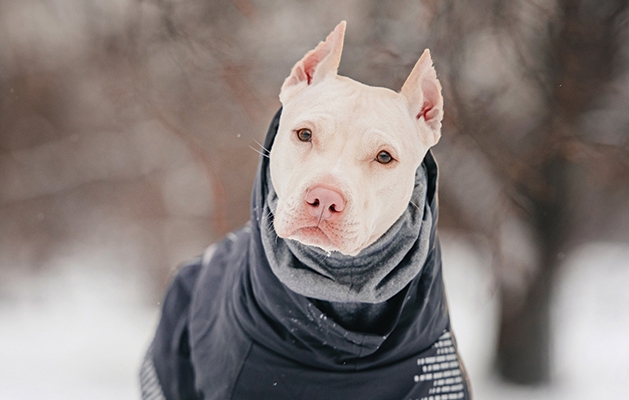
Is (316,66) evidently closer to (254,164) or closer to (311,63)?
(311,63)

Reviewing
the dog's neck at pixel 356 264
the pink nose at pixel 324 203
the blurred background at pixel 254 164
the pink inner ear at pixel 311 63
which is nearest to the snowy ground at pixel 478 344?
the blurred background at pixel 254 164

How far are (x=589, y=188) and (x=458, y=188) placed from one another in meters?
0.50

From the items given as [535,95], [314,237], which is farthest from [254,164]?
[314,237]

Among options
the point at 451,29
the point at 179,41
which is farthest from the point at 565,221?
the point at 179,41

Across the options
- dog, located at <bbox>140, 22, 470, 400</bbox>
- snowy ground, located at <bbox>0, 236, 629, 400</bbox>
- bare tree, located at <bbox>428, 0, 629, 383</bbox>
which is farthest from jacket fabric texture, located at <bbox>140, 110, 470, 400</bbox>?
snowy ground, located at <bbox>0, 236, 629, 400</bbox>

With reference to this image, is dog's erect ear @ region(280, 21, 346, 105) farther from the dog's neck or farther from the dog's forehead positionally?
the dog's neck

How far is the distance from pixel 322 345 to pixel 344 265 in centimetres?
20

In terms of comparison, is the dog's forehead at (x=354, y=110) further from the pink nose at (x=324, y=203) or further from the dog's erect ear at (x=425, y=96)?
the pink nose at (x=324, y=203)

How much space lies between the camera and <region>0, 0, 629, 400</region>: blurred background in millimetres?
2270

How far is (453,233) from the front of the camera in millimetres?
2541

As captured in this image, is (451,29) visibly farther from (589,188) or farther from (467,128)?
(589,188)

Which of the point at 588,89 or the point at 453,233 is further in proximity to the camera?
the point at 453,233

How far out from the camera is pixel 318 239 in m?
1.30

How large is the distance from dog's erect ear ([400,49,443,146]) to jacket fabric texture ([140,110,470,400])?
109mm
